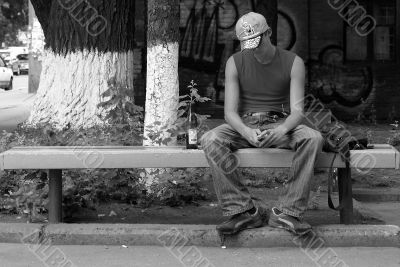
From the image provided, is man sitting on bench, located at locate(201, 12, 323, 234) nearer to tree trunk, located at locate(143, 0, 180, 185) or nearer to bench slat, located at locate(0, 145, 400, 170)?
bench slat, located at locate(0, 145, 400, 170)

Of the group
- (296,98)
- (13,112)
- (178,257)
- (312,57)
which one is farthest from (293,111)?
(13,112)

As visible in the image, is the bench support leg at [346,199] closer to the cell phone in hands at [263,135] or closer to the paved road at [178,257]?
the paved road at [178,257]

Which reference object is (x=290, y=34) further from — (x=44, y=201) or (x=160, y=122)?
(x=44, y=201)

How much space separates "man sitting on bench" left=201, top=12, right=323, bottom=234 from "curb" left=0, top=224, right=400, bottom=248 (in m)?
0.10

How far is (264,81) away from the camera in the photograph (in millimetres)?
5504

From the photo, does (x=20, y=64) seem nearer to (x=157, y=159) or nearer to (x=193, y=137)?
A: (x=193, y=137)

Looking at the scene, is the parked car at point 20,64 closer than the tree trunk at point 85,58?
No

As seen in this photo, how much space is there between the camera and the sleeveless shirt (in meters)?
5.48

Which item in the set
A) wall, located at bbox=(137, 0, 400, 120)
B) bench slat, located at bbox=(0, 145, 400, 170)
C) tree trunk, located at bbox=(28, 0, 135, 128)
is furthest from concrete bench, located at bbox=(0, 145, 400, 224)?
wall, located at bbox=(137, 0, 400, 120)

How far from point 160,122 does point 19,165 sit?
160 cm

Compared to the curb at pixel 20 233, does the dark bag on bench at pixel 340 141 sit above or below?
above

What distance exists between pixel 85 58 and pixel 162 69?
5.45 ft

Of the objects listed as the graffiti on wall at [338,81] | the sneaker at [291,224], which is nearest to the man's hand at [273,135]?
the sneaker at [291,224]

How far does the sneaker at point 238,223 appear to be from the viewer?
529cm
